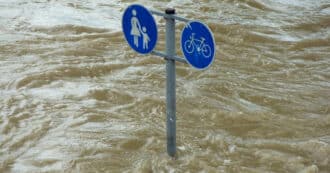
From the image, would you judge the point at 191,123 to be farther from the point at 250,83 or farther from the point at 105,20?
the point at 105,20

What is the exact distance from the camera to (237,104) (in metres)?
5.07

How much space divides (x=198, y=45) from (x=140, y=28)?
48 centimetres

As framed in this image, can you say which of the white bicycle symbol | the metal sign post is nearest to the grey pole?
the metal sign post

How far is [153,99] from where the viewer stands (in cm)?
510

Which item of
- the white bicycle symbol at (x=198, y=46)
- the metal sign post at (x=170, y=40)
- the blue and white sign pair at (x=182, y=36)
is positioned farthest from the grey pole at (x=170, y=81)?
the white bicycle symbol at (x=198, y=46)

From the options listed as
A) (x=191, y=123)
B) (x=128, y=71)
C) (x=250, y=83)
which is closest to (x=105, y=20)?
(x=128, y=71)

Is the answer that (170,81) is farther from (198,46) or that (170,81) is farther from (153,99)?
(153,99)

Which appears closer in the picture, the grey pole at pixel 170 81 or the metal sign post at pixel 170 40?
the metal sign post at pixel 170 40

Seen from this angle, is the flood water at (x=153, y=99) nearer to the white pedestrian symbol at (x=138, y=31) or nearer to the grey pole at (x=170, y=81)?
the grey pole at (x=170, y=81)

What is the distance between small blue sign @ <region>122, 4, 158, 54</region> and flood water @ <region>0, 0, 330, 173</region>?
1057 millimetres

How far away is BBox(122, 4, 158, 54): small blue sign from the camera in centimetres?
334

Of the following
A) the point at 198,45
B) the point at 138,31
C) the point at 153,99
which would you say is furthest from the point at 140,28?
the point at 153,99

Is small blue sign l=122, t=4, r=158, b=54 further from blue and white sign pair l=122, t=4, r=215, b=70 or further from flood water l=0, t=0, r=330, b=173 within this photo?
flood water l=0, t=0, r=330, b=173

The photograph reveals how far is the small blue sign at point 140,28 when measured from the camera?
11.0 feet
